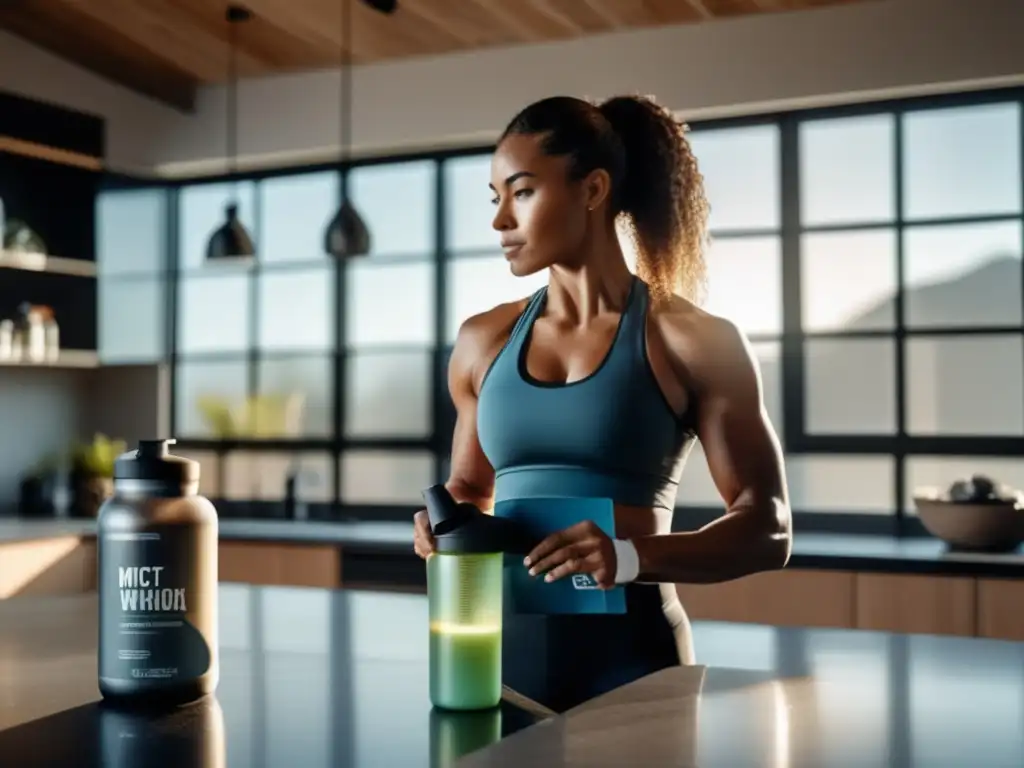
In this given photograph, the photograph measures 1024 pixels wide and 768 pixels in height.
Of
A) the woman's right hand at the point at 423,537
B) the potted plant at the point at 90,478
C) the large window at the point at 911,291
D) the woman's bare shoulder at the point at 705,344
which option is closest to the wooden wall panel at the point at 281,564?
the potted plant at the point at 90,478

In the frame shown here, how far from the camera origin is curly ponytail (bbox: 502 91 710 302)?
165 cm

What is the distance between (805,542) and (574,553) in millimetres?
2688

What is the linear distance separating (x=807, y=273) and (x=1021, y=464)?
0.92 m

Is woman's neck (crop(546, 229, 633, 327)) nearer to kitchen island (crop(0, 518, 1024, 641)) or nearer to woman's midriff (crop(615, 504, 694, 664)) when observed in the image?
woman's midriff (crop(615, 504, 694, 664))

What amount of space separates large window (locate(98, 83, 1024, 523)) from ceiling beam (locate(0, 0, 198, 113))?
1.39 ft

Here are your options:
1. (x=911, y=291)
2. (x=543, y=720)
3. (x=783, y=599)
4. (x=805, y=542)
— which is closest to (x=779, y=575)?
(x=783, y=599)

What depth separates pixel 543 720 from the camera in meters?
1.14

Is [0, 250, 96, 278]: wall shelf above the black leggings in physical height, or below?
above

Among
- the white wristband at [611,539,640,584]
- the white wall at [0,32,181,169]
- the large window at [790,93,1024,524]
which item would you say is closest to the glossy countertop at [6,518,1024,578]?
the large window at [790,93,1024,524]

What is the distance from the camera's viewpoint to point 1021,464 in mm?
3902

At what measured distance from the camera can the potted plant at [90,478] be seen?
4980 millimetres

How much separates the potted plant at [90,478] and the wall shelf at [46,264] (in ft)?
2.32

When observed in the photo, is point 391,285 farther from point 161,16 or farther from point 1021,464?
point 1021,464

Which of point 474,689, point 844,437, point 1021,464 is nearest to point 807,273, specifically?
point 844,437
